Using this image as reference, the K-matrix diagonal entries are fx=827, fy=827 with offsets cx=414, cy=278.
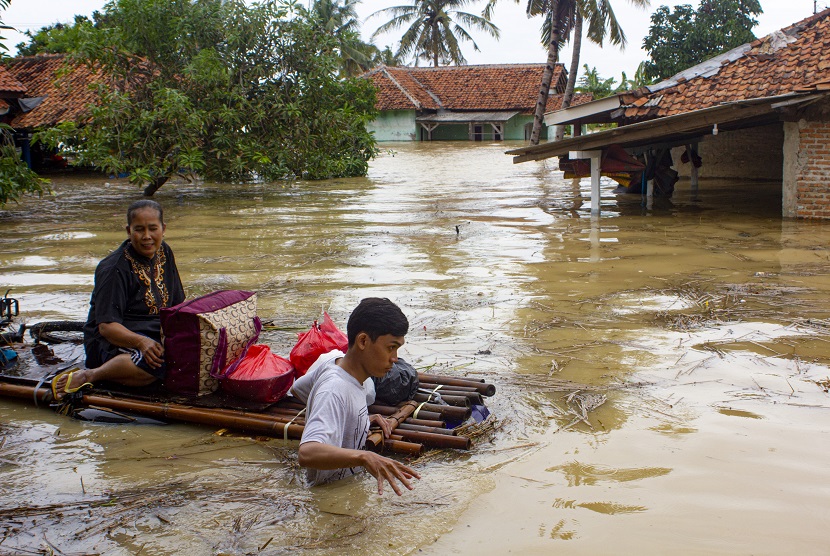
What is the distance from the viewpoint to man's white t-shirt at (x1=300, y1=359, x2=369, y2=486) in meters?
3.38

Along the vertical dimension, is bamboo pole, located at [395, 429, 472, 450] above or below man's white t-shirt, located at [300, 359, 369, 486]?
below

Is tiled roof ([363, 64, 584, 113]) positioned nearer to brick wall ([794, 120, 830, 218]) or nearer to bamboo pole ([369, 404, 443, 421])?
brick wall ([794, 120, 830, 218])

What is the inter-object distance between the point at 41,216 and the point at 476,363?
1214 cm

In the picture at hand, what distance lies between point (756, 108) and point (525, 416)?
885cm

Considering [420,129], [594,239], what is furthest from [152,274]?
[420,129]

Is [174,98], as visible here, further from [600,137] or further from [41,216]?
[600,137]

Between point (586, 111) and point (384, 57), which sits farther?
point (384, 57)

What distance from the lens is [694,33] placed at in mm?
28078

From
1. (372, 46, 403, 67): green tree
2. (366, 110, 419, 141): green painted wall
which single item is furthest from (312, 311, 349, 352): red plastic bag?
(372, 46, 403, 67): green tree

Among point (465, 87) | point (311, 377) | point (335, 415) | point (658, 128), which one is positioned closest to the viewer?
point (335, 415)

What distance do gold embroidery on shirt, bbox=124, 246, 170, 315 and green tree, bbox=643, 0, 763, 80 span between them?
26222mm

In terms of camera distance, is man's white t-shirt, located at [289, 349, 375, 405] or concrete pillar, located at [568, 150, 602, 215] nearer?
man's white t-shirt, located at [289, 349, 375, 405]

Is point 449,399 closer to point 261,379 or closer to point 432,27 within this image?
point 261,379

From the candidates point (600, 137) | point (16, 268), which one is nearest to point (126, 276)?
point (16, 268)
